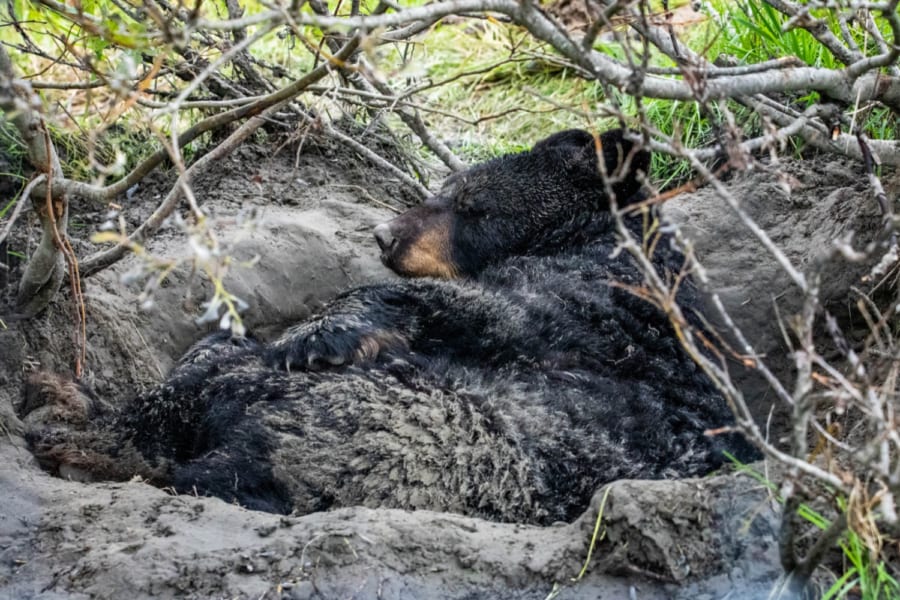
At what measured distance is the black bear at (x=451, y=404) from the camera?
3.94 metres

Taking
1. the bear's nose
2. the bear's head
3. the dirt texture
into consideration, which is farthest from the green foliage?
the bear's nose

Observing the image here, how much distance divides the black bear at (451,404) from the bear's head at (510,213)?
0.20 ft

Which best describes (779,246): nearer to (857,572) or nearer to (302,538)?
(857,572)

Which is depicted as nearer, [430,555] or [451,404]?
[430,555]

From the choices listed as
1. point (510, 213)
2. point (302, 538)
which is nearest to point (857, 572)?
point (302, 538)

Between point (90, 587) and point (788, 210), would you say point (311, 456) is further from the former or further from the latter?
point (788, 210)

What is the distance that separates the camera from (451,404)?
13.6ft

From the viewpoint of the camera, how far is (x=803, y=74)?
3836 mm

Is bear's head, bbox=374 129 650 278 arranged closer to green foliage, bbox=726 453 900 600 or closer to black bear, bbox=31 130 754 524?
black bear, bbox=31 130 754 524

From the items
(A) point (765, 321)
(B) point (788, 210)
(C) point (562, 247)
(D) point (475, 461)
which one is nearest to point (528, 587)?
(D) point (475, 461)

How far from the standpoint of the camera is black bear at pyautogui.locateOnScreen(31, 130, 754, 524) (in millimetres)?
3939

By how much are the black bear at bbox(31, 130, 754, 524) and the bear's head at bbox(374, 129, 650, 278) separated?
6 centimetres

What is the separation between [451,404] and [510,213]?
1671mm

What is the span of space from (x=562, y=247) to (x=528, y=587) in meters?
2.59
